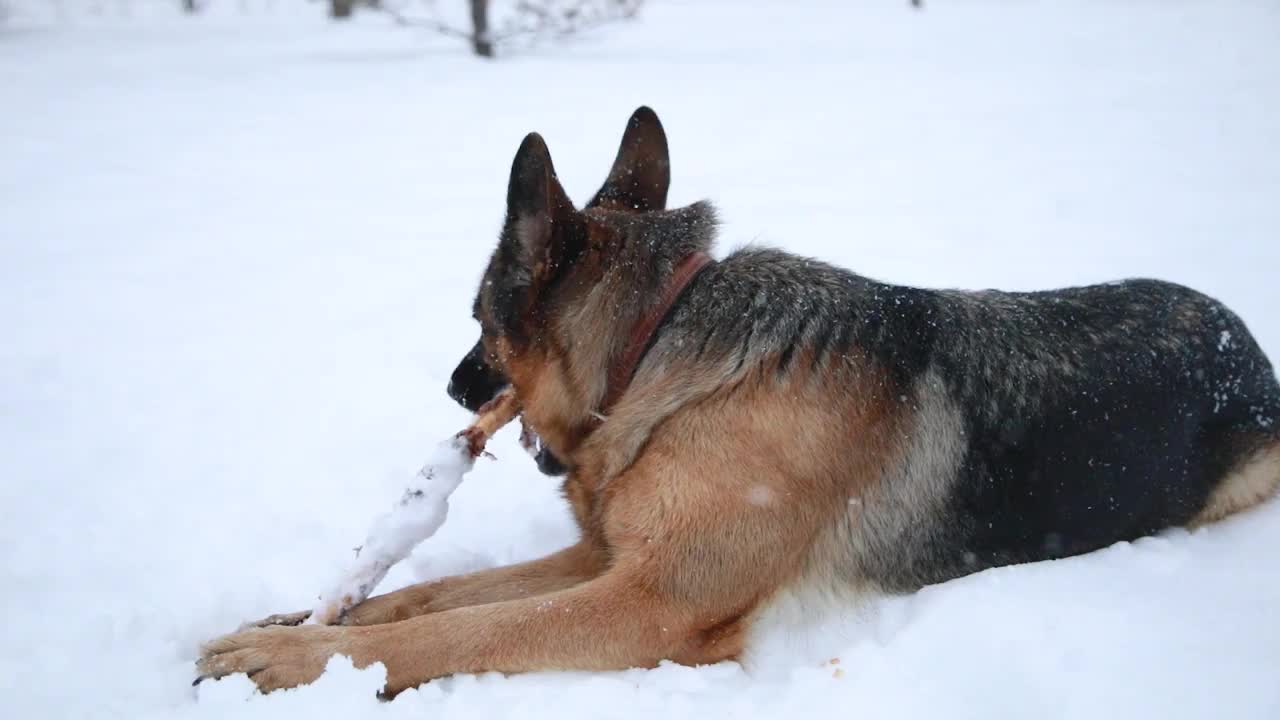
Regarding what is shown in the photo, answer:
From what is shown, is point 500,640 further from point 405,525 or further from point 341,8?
point 341,8

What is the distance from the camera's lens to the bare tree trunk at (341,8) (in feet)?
77.3

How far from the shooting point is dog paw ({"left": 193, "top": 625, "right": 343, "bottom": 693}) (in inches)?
103

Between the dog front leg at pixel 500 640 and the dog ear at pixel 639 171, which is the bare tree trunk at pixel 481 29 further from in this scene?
the dog front leg at pixel 500 640

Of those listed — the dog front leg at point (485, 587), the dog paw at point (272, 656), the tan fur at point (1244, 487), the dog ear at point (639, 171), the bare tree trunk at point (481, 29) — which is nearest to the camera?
the dog paw at point (272, 656)

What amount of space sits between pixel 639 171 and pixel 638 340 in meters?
0.91

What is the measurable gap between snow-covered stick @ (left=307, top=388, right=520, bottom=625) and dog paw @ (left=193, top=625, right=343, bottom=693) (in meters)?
0.19

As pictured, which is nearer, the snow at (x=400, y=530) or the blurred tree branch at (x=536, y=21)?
the snow at (x=400, y=530)

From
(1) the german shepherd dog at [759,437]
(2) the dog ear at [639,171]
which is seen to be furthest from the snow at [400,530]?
(2) the dog ear at [639,171]

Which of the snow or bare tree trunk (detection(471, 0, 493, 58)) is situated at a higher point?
bare tree trunk (detection(471, 0, 493, 58))

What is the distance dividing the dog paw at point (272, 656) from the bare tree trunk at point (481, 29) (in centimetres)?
1546

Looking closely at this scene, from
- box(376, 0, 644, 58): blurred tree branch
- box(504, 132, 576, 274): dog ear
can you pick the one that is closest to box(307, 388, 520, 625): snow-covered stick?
box(504, 132, 576, 274): dog ear

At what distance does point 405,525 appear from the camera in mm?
3035

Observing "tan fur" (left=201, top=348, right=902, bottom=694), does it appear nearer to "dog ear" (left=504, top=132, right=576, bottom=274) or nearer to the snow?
the snow

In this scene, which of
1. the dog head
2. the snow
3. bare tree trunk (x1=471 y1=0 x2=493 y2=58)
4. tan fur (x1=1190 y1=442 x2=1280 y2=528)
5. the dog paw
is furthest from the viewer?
bare tree trunk (x1=471 y1=0 x2=493 y2=58)
